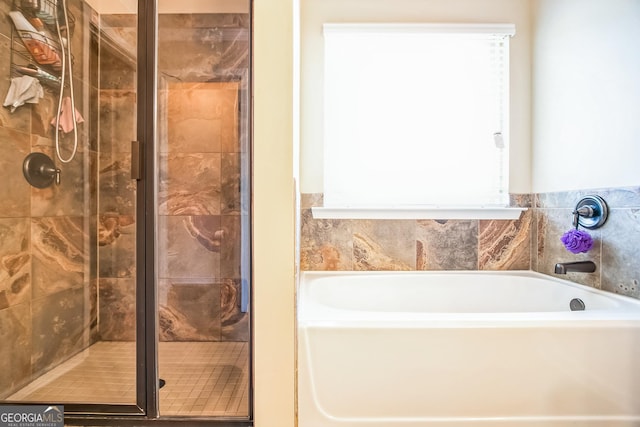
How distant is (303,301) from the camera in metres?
1.16

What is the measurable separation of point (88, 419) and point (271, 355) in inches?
32.4

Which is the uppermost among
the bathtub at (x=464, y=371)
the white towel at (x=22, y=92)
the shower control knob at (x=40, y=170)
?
the white towel at (x=22, y=92)

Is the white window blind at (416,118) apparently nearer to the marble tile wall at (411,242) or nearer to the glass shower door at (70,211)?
the marble tile wall at (411,242)

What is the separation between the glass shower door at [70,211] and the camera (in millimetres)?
1233

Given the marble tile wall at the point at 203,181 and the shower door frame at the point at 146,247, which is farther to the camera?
the marble tile wall at the point at 203,181

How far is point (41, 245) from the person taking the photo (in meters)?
1.38

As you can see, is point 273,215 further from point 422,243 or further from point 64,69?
point 64,69

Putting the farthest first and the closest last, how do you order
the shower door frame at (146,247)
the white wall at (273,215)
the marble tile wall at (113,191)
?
the marble tile wall at (113,191) → the shower door frame at (146,247) → the white wall at (273,215)

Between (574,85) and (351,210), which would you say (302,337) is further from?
(574,85)

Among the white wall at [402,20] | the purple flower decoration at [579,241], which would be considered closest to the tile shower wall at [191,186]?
the white wall at [402,20]

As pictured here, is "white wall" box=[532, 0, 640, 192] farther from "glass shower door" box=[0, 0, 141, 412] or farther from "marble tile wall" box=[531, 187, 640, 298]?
"glass shower door" box=[0, 0, 141, 412]

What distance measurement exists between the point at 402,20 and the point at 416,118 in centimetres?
61

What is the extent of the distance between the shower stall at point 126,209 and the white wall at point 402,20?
418 mm

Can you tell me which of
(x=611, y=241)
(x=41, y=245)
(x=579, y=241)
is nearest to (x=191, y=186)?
(x=41, y=245)
